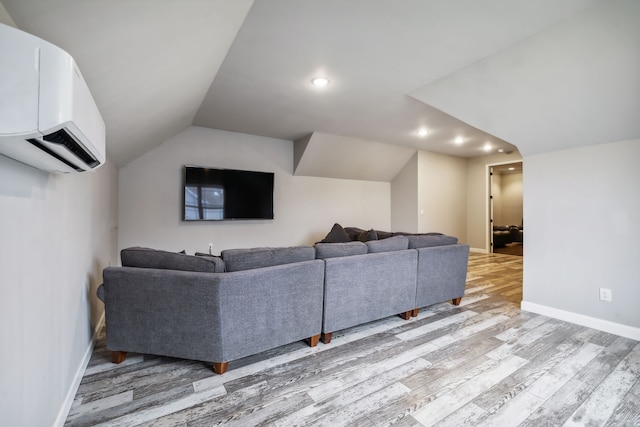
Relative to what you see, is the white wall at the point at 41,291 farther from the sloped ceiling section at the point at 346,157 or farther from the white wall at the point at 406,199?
the white wall at the point at 406,199

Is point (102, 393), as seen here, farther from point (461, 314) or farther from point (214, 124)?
point (214, 124)

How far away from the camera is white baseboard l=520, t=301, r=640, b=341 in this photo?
2561 mm

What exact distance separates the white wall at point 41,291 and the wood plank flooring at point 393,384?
1.21ft

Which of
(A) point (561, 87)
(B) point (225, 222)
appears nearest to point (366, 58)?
(A) point (561, 87)

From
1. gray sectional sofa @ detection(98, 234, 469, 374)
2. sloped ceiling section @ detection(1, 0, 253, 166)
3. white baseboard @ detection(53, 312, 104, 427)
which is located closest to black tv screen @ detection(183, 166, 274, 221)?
sloped ceiling section @ detection(1, 0, 253, 166)

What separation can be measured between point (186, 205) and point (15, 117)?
3.97 m

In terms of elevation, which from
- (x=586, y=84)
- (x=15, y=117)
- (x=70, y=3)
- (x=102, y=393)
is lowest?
(x=102, y=393)

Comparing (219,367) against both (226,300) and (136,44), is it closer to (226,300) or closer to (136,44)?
(226,300)

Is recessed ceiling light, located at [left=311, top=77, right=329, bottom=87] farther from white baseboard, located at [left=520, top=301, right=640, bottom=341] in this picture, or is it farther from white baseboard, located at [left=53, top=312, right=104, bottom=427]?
white baseboard, located at [left=520, top=301, right=640, bottom=341]

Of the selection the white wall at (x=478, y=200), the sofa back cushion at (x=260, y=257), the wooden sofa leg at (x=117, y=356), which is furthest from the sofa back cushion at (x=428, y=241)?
the white wall at (x=478, y=200)

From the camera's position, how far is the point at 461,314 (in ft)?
10.2

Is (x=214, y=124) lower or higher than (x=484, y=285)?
higher

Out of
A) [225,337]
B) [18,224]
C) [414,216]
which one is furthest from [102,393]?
[414,216]

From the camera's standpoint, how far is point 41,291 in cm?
125
